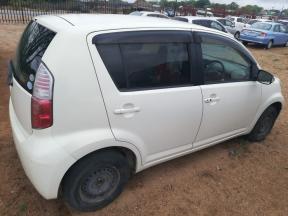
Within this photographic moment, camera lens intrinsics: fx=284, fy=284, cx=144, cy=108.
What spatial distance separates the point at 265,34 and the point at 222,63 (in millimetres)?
14314

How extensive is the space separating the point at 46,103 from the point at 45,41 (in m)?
0.54

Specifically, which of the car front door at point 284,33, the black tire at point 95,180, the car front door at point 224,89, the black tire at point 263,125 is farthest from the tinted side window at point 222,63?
the car front door at point 284,33

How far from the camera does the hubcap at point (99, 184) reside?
2.57 meters

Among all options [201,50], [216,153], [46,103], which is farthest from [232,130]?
[46,103]

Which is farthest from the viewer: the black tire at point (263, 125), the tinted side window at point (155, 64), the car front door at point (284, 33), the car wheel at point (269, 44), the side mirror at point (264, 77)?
the car front door at point (284, 33)

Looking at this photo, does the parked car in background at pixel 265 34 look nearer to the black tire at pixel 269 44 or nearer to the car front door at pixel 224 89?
the black tire at pixel 269 44

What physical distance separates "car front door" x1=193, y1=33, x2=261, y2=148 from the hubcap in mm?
1092

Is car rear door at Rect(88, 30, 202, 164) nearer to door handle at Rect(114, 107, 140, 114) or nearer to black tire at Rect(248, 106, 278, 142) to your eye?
door handle at Rect(114, 107, 140, 114)

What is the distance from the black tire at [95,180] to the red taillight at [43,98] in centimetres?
48

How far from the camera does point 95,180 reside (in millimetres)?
2604

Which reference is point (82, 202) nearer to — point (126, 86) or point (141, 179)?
point (141, 179)

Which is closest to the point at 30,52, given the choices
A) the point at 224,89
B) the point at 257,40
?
the point at 224,89

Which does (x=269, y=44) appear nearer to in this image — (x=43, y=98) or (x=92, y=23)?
(x=92, y=23)

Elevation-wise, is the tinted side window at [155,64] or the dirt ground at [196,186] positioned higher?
the tinted side window at [155,64]
